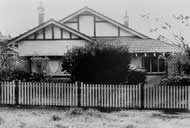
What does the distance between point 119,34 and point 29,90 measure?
1611 centimetres

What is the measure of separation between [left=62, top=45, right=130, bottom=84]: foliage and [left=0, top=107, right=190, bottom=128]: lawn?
466 cm

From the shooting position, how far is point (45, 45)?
25094 millimetres

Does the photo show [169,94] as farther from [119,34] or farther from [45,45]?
[119,34]

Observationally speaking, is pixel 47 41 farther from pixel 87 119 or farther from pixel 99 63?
pixel 87 119

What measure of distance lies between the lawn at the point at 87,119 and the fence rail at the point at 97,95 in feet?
1.60

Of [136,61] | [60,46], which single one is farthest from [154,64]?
[60,46]

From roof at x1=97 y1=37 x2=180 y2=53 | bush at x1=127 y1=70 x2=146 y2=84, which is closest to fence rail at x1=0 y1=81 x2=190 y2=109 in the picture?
bush at x1=127 y1=70 x2=146 y2=84

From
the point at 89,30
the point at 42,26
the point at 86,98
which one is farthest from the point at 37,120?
the point at 89,30

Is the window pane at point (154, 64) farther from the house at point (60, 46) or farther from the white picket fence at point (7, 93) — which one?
the white picket fence at point (7, 93)

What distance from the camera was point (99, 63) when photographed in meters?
17.3

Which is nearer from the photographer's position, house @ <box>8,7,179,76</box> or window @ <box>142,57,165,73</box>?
house @ <box>8,7,179,76</box>

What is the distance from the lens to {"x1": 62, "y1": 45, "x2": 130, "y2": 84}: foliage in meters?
17.1

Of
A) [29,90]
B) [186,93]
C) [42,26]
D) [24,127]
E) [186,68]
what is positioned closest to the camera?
[24,127]

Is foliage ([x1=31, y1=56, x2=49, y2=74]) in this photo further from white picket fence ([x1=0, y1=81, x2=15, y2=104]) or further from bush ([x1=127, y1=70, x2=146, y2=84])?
white picket fence ([x1=0, y1=81, x2=15, y2=104])
